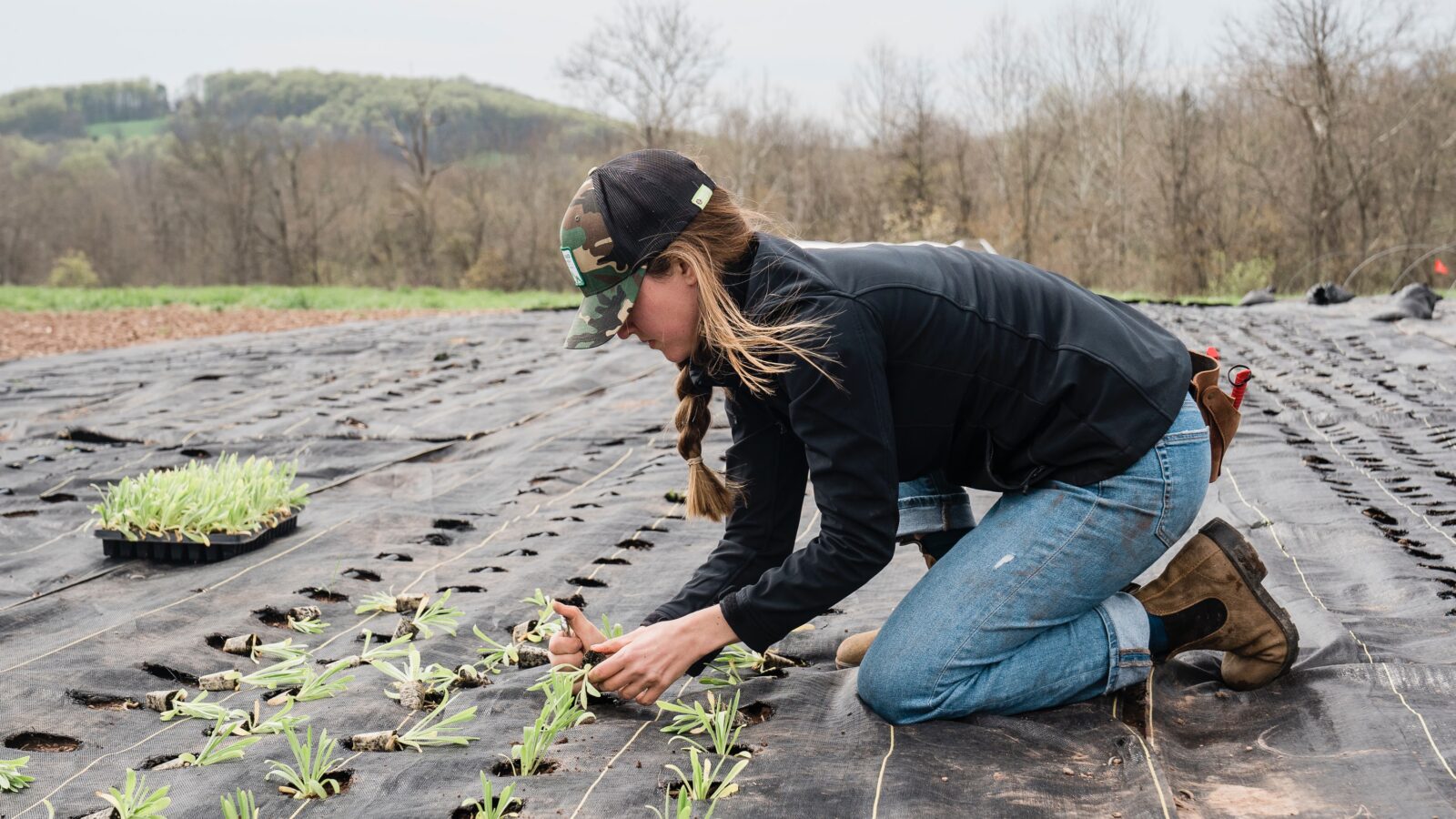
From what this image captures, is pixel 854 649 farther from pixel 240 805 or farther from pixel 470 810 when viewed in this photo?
pixel 240 805

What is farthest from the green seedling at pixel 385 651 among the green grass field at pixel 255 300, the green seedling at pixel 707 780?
the green grass field at pixel 255 300

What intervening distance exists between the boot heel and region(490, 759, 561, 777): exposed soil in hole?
125 centimetres

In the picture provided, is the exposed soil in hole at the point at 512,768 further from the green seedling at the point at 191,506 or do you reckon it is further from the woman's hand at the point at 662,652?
the green seedling at the point at 191,506

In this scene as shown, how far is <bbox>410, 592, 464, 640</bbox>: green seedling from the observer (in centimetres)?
238

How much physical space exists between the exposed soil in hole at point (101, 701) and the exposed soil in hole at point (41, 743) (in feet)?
0.42

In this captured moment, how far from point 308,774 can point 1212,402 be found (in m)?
1.71

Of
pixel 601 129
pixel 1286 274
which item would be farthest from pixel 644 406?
pixel 601 129

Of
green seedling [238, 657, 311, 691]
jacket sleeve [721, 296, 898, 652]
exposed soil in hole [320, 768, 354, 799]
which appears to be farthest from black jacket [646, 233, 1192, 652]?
green seedling [238, 657, 311, 691]

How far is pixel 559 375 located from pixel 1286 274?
15.0 m

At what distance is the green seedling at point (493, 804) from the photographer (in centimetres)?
146

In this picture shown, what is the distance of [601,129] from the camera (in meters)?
30.1

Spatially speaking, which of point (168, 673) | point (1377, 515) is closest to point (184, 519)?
point (168, 673)

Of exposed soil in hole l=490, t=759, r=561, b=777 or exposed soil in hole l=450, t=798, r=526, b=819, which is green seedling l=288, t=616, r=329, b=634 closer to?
exposed soil in hole l=490, t=759, r=561, b=777

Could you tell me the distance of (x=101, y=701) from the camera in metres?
2.07
